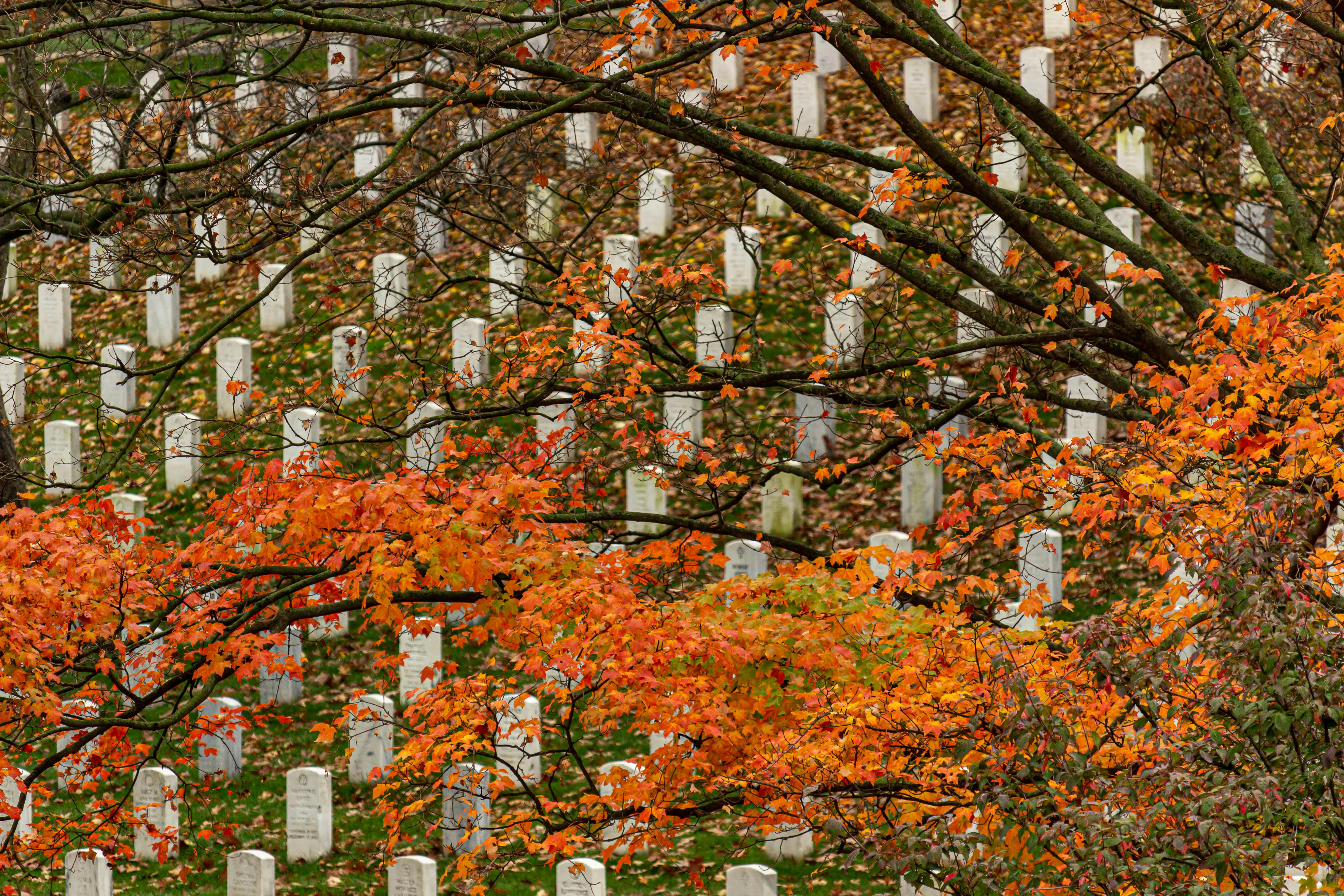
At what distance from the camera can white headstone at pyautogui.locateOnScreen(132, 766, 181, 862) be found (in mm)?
7945

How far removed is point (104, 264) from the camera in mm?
16047

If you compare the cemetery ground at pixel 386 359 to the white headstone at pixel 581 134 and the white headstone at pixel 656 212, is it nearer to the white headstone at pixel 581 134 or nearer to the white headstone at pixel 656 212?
the white headstone at pixel 656 212

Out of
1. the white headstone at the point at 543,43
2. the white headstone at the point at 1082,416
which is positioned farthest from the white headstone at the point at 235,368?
the white headstone at the point at 1082,416

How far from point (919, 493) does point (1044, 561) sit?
5.52 ft

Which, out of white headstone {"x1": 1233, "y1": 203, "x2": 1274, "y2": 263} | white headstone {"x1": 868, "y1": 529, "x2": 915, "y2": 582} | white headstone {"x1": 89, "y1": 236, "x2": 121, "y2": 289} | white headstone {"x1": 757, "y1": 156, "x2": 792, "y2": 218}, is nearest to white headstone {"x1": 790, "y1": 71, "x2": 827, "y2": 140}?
white headstone {"x1": 757, "y1": 156, "x2": 792, "y2": 218}

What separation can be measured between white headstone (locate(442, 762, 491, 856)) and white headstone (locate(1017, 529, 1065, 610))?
131 inches

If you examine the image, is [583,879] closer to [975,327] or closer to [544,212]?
[975,327]

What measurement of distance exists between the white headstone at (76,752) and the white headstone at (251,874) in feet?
2.95

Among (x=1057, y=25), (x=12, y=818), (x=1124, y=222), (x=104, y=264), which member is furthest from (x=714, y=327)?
(x=104, y=264)

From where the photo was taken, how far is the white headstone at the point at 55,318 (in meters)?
13.9

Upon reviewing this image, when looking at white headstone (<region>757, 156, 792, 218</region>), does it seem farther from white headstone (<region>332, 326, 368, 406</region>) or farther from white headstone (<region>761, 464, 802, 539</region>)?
white headstone (<region>332, 326, 368, 406</region>)

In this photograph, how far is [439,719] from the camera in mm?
6133

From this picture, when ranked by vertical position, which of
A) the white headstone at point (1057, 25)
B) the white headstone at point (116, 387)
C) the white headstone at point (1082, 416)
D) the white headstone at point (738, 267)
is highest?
the white headstone at point (1057, 25)

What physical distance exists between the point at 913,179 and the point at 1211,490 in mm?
2263
